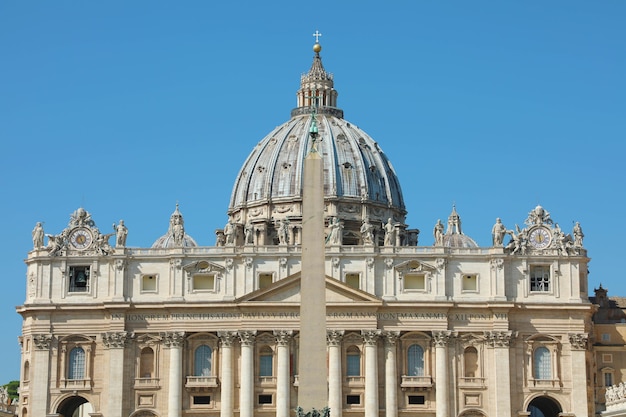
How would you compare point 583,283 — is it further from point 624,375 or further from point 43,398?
point 43,398

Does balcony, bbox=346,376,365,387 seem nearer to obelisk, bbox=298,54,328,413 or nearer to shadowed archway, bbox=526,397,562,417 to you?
shadowed archway, bbox=526,397,562,417

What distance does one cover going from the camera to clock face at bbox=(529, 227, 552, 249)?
Answer: 10469 cm

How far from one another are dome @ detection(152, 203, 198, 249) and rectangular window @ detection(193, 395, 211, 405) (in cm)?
1077

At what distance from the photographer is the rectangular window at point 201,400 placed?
102m

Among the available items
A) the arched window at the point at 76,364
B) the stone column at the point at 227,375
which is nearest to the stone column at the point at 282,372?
the stone column at the point at 227,375

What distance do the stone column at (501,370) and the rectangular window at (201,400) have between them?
1952 centimetres

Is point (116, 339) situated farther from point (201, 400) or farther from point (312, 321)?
point (312, 321)

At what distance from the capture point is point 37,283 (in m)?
105

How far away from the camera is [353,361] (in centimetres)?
10244

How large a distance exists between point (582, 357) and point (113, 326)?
32524 mm

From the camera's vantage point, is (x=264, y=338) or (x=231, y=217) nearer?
(x=264, y=338)

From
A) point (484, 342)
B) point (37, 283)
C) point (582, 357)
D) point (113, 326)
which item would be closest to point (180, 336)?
point (113, 326)

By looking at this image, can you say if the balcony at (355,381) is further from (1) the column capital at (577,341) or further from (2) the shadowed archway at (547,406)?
(1) the column capital at (577,341)

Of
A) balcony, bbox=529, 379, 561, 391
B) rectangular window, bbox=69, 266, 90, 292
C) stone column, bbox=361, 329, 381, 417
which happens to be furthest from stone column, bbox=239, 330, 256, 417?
balcony, bbox=529, 379, 561, 391
